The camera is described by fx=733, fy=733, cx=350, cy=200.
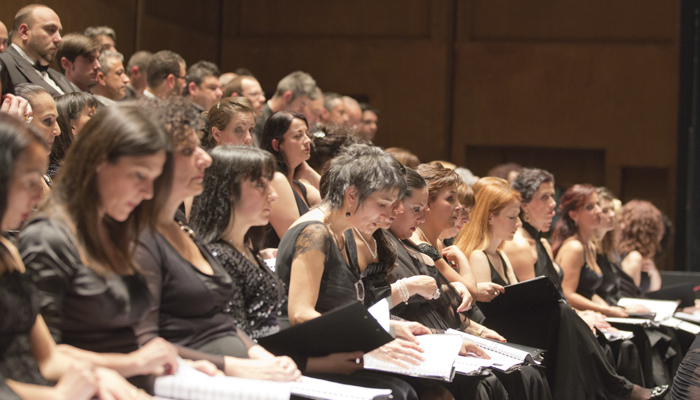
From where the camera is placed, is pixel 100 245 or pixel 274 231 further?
pixel 274 231

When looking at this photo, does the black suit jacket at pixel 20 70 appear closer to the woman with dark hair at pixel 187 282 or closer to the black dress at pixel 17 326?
the woman with dark hair at pixel 187 282

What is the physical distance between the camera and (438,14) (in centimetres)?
867

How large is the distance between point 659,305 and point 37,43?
171 inches

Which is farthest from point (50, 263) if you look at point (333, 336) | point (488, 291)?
point (488, 291)

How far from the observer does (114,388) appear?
145cm

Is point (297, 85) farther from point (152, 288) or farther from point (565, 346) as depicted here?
point (152, 288)

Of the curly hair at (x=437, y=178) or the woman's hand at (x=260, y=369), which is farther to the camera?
the curly hair at (x=437, y=178)

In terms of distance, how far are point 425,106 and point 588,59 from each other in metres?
1.95

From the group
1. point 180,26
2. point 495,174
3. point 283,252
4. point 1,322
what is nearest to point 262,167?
point 283,252

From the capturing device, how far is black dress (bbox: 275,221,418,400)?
7.78 ft

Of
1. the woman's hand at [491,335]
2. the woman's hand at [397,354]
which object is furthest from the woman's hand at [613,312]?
the woman's hand at [397,354]

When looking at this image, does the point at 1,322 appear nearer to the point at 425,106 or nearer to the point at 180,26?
the point at 180,26

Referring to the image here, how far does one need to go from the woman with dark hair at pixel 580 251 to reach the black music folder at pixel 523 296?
125cm

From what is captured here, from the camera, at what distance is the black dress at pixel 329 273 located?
2.37 m
